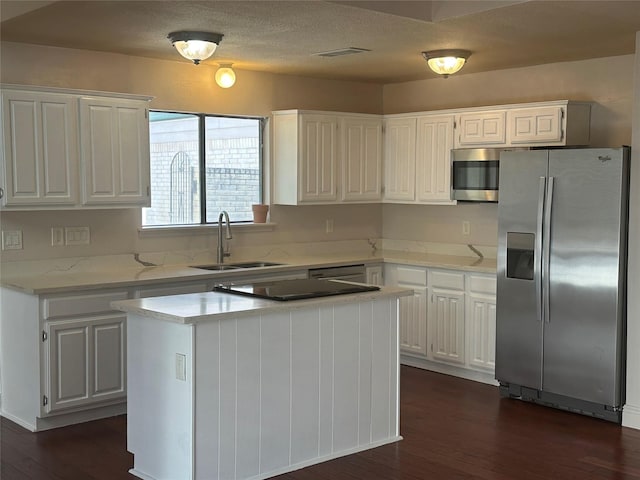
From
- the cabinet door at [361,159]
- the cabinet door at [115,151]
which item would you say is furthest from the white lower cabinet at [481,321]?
the cabinet door at [115,151]

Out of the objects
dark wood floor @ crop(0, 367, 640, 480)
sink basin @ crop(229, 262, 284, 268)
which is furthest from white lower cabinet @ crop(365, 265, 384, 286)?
dark wood floor @ crop(0, 367, 640, 480)

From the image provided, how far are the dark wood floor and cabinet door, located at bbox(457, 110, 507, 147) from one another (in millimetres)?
1935

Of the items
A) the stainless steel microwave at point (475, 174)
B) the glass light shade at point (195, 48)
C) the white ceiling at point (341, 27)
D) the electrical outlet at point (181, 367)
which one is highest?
the white ceiling at point (341, 27)

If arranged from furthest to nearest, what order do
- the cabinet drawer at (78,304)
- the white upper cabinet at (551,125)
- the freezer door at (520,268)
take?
the white upper cabinet at (551,125), the freezer door at (520,268), the cabinet drawer at (78,304)

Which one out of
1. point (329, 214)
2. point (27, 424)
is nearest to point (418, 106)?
point (329, 214)

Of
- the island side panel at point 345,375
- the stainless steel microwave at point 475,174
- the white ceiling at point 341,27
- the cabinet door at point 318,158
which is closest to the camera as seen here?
the white ceiling at point 341,27

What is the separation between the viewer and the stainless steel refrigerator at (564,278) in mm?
4785

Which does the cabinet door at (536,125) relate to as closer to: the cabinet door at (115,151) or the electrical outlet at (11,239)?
the cabinet door at (115,151)

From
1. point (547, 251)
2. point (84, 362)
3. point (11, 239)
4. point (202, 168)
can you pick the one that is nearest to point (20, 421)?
point (84, 362)

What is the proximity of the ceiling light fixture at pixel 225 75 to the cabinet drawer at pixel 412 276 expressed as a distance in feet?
6.48

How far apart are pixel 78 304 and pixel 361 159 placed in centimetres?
284

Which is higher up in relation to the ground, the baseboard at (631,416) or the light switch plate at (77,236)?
the light switch plate at (77,236)

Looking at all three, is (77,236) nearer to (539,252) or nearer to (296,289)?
(296,289)

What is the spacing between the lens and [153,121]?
18.8ft
